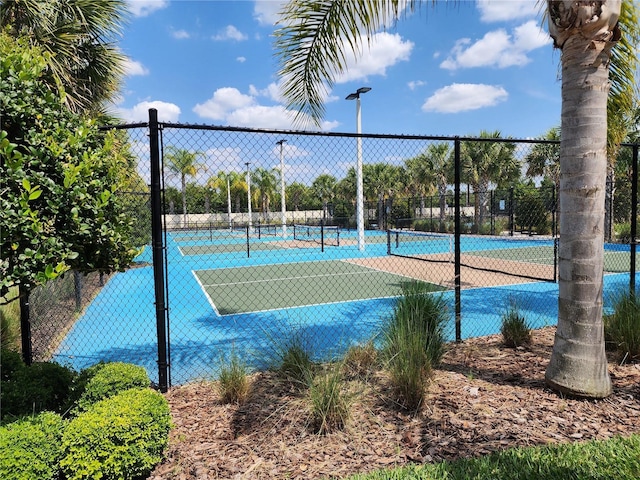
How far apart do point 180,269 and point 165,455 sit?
13.4 m

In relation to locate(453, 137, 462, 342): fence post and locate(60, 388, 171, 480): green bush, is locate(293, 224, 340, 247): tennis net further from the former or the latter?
locate(60, 388, 171, 480): green bush

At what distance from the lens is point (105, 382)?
333cm

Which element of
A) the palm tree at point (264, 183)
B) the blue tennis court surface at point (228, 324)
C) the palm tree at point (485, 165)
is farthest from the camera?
the palm tree at point (264, 183)

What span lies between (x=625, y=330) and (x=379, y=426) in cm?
296

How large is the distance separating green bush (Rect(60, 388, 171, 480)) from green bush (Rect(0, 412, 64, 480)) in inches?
2.8

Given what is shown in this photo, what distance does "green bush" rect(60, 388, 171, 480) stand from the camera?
2559mm

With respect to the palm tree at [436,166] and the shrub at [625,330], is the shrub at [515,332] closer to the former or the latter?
the shrub at [625,330]

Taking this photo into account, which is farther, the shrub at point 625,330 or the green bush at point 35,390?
the shrub at point 625,330

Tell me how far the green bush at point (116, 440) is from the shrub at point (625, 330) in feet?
13.9

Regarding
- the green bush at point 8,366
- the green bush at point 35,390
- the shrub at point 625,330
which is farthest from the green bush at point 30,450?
the shrub at point 625,330

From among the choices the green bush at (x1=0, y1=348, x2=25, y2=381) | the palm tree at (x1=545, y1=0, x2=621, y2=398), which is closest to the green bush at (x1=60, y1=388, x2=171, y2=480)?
the green bush at (x1=0, y1=348, x2=25, y2=381)

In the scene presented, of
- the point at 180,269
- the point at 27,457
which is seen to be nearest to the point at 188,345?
the point at 27,457

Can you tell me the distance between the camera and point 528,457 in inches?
106

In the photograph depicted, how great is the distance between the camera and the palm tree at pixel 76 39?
296 inches
